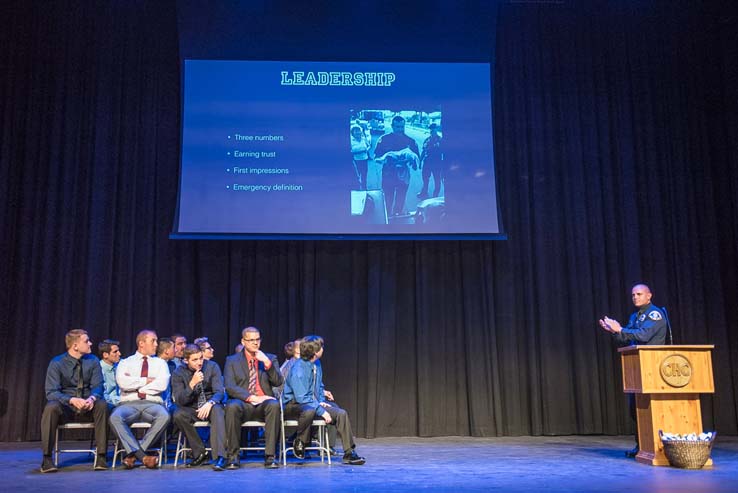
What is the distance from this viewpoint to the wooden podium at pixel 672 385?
18.3 feet

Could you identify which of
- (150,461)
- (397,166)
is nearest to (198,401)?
(150,461)

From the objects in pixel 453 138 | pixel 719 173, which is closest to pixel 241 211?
pixel 453 138

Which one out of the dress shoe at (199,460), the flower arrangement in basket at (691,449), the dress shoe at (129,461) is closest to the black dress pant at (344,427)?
the dress shoe at (199,460)

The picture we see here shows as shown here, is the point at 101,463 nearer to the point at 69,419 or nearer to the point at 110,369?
the point at 69,419

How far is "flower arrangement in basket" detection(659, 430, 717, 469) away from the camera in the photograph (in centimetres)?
525

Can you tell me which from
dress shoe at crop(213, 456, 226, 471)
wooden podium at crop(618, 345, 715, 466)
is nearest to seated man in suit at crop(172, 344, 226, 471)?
dress shoe at crop(213, 456, 226, 471)

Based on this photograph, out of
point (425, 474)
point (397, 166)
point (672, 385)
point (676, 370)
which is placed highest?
point (397, 166)

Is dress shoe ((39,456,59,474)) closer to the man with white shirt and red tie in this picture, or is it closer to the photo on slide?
the man with white shirt and red tie

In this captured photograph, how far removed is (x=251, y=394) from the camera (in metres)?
6.03

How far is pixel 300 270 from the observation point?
839cm

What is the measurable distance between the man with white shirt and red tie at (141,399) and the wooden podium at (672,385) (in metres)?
Answer: 3.95

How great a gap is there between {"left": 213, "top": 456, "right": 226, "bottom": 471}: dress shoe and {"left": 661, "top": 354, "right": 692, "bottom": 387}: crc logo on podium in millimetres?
3571

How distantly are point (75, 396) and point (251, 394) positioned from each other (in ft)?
5.12

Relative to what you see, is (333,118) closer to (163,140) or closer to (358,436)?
(163,140)
